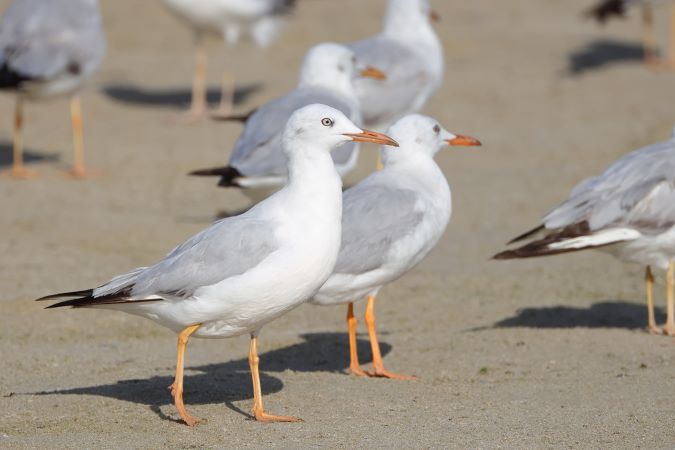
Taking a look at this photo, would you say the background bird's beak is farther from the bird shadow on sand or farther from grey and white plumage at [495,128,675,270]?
grey and white plumage at [495,128,675,270]

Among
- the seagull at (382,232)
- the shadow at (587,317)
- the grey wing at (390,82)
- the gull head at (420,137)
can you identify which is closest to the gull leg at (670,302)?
the shadow at (587,317)

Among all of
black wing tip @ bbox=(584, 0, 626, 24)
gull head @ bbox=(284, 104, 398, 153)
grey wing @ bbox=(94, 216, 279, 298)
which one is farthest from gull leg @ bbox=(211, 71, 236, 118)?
grey wing @ bbox=(94, 216, 279, 298)

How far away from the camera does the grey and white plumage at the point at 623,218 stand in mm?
6926

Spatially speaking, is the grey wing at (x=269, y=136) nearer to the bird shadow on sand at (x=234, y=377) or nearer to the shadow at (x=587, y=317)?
the bird shadow on sand at (x=234, y=377)

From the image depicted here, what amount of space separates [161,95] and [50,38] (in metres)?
3.41

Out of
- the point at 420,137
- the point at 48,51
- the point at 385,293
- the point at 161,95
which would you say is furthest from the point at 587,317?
the point at 161,95

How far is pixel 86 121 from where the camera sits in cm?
1327

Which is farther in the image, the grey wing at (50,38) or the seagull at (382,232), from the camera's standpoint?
the grey wing at (50,38)

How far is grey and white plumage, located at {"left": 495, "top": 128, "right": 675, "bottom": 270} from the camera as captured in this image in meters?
6.93

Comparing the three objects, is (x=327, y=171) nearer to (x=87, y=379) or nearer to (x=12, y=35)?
(x=87, y=379)

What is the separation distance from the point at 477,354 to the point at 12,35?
6.25 m

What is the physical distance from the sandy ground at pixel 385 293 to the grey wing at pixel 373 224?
2.03ft

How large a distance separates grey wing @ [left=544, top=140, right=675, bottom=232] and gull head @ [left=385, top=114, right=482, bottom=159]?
0.66 meters

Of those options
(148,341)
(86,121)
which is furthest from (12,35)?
(148,341)
